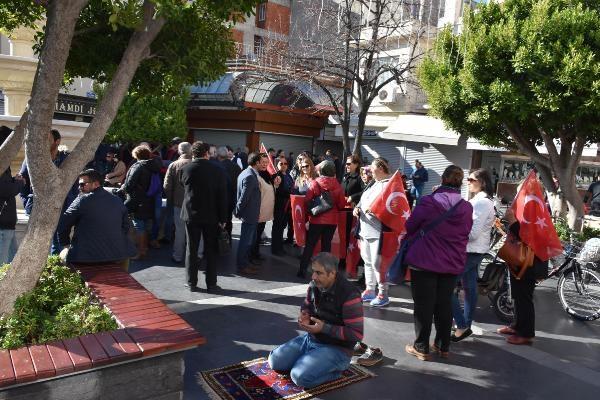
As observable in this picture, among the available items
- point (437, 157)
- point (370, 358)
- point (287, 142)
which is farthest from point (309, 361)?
point (287, 142)

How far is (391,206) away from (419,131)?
594 inches

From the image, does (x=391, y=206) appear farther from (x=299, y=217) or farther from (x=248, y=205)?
(x=248, y=205)

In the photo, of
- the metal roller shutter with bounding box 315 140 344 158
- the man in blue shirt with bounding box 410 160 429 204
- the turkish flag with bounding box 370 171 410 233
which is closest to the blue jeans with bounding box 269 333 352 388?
the turkish flag with bounding box 370 171 410 233

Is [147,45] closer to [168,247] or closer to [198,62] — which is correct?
[198,62]

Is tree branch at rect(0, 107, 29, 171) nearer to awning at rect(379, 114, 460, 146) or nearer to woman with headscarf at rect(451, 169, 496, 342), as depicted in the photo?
woman with headscarf at rect(451, 169, 496, 342)

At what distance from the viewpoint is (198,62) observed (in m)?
4.38

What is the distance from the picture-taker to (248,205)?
23.3 feet

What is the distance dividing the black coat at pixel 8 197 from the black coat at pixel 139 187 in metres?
2.15

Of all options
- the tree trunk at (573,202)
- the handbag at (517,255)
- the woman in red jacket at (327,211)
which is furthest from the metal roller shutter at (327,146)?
the handbag at (517,255)

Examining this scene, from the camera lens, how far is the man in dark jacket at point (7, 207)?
4971 millimetres

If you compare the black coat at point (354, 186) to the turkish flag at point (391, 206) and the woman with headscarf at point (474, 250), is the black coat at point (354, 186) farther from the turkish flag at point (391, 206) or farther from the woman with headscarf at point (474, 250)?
the woman with headscarf at point (474, 250)

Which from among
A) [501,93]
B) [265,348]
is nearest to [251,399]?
[265,348]

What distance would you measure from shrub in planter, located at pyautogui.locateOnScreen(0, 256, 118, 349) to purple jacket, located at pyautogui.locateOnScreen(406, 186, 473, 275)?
259cm

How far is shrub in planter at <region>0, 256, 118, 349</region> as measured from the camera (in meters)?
3.41
